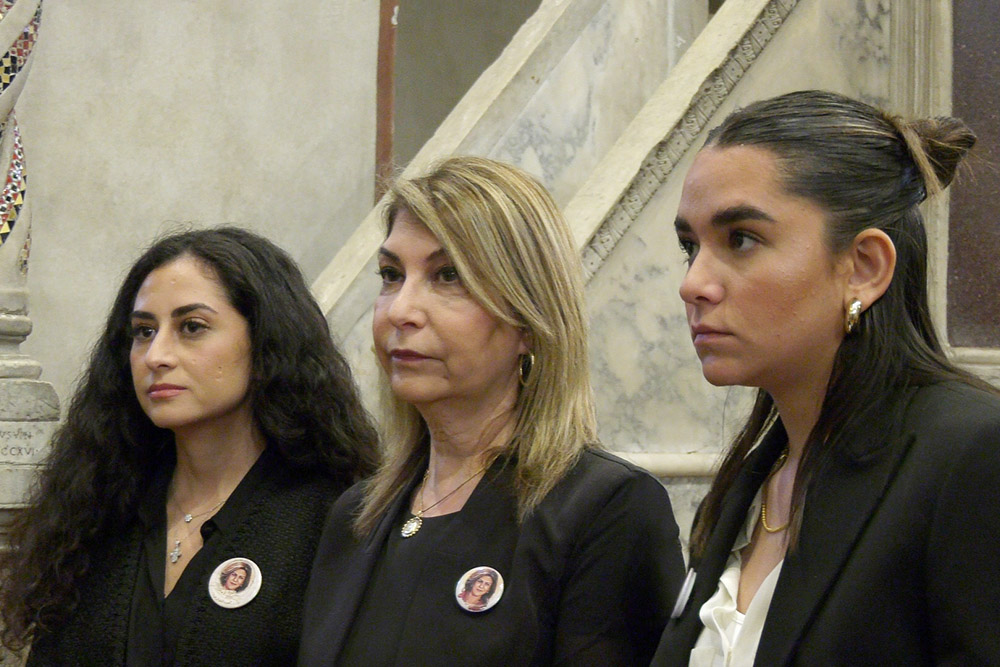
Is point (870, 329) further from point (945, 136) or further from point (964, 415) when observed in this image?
point (945, 136)

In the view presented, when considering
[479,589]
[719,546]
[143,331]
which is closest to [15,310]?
[143,331]

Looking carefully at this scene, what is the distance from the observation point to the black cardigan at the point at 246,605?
2.73 meters

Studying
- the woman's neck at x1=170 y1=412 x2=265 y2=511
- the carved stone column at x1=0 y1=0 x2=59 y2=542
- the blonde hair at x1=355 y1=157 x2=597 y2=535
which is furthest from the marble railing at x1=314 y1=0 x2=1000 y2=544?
the blonde hair at x1=355 y1=157 x2=597 y2=535

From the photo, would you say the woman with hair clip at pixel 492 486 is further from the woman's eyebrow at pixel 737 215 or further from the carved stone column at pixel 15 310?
the carved stone column at pixel 15 310

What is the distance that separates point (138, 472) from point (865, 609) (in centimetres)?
197

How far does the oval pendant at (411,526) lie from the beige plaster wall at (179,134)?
3903 mm

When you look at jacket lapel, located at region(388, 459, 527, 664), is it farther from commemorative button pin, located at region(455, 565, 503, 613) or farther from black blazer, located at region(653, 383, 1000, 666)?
black blazer, located at region(653, 383, 1000, 666)

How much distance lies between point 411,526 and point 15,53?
2.32 m

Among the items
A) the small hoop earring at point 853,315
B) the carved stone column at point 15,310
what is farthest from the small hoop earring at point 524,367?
the carved stone column at point 15,310

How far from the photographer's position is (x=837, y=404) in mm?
1779

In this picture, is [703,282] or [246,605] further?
[246,605]

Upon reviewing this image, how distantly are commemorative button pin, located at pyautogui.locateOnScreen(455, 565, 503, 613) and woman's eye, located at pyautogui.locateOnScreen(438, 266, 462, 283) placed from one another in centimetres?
50

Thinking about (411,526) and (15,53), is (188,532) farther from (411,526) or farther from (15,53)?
(15,53)

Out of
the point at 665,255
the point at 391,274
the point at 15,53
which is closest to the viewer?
the point at 391,274
